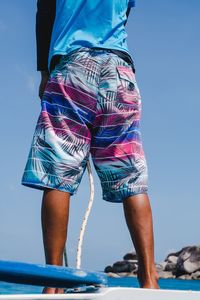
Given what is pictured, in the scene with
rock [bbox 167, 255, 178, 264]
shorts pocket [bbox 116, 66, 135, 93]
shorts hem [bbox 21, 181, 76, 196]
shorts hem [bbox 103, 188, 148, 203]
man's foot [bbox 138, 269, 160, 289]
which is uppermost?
shorts pocket [bbox 116, 66, 135, 93]

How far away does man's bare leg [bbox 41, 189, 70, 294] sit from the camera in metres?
2.21

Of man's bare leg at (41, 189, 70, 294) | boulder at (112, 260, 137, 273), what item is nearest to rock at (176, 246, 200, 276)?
boulder at (112, 260, 137, 273)

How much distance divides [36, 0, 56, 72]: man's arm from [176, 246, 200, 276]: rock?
192 ft

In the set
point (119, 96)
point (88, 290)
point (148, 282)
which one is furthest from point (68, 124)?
point (88, 290)

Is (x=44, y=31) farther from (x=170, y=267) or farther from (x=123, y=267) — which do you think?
(x=123, y=267)

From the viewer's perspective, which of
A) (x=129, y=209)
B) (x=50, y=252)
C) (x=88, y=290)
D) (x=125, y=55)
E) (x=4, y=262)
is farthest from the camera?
(x=125, y=55)

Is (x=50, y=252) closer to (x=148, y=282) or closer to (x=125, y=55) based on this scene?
(x=148, y=282)

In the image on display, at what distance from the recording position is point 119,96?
2.42 meters

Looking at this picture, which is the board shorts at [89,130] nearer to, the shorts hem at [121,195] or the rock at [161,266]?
the shorts hem at [121,195]

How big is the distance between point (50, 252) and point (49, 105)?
27.4 inches

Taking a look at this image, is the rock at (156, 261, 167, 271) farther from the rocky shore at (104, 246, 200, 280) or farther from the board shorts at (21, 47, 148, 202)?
the board shorts at (21, 47, 148, 202)

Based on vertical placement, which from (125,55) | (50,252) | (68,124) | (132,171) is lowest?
(50,252)

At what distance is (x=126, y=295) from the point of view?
4.66ft

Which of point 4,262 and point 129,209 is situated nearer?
point 4,262
